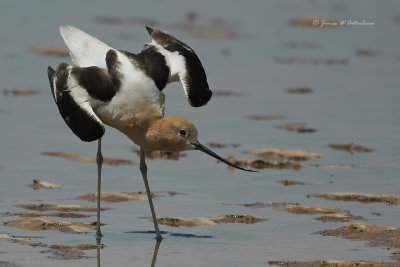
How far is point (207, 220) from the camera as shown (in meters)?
7.96

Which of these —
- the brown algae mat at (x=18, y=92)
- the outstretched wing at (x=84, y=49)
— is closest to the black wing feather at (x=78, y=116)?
the outstretched wing at (x=84, y=49)

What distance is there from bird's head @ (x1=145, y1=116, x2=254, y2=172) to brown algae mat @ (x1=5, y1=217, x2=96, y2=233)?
79 cm

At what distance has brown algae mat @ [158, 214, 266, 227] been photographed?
7945 mm

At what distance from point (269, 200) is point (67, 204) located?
1.52 meters

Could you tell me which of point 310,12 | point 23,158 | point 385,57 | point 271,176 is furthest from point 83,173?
point 310,12

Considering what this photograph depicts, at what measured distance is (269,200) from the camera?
8.61 metres

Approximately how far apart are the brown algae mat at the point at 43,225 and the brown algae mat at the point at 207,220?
0.58m

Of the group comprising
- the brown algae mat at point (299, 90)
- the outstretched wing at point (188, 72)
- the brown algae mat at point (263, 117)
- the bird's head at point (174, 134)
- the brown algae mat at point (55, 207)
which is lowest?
the brown algae mat at point (55, 207)

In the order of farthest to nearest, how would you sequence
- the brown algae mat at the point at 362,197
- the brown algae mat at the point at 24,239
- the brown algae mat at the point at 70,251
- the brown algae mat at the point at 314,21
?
the brown algae mat at the point at 314,21, the brown algae mat at the point at 362,197, the brown algae mat at the point at 24,239, the brown algae mat at the point at 70,251

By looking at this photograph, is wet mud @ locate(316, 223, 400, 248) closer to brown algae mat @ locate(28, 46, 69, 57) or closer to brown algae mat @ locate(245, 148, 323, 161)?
brown algae mat @ locate(245, 148, 323, 161)

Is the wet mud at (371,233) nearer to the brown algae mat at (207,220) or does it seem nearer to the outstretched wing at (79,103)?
the brown algae mat at (207,220)

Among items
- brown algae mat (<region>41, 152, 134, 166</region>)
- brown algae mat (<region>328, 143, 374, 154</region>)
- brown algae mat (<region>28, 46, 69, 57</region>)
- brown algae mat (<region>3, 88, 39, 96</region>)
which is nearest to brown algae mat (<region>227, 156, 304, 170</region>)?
brown algae mat (<region>328, 143, 374, 154</region>)

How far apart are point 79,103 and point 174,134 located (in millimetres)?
687

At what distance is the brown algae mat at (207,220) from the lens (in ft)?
26.1
